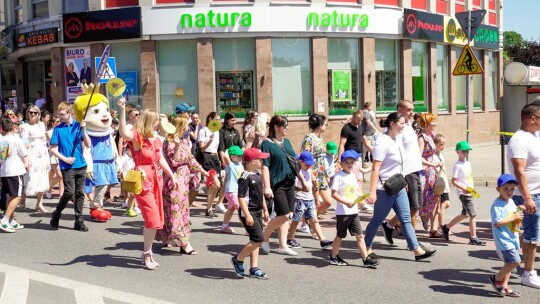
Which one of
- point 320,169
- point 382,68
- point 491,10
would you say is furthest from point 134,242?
point 491,10

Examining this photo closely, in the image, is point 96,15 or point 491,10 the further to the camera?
point 491,10

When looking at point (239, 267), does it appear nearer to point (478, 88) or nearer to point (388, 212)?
point (388, 212)

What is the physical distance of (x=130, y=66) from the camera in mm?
20859

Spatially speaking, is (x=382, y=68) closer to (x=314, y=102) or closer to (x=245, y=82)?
(x=314, y=102)

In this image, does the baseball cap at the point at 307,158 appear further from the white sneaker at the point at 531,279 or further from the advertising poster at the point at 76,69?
the advertising poster at the point at 76,69

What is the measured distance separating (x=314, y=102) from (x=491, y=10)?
40.7 feet

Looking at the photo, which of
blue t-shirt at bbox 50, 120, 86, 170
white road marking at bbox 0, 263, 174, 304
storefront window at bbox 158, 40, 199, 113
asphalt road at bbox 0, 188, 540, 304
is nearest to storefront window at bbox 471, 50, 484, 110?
storefront window at bbox 158, 40, 199, 113

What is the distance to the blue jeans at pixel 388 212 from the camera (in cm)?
802

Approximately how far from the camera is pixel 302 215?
30.2 feet

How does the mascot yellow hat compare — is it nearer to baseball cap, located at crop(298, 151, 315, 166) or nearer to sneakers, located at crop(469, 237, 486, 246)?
baseball cap, located at crop(298, 151, 315, 166)

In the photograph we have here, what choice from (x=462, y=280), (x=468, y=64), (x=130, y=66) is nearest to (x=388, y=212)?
(x=462, y=280)

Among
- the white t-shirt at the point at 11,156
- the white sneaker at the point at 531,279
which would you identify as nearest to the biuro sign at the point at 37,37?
the white t-shirt at the point at 11,156

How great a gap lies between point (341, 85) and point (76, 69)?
8469 millimetres

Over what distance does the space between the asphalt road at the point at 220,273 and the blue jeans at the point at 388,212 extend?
0.32 m
